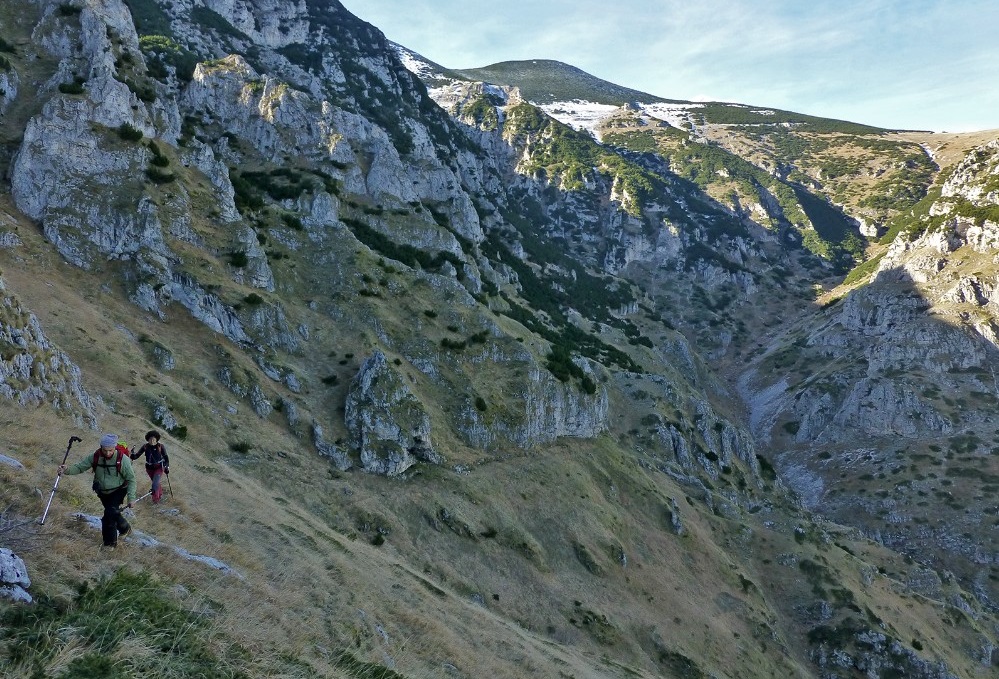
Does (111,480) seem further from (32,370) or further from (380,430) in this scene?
(380,430)

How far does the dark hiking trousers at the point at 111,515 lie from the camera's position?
39.5ft

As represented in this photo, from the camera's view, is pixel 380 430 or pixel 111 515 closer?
pixel 111 515

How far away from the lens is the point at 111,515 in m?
12.1

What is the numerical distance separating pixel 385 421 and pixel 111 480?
33245 mm

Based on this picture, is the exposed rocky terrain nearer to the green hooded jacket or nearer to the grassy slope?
the grassy slope

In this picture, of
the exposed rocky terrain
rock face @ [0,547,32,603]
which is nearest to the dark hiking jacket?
the exposed rocky terrain

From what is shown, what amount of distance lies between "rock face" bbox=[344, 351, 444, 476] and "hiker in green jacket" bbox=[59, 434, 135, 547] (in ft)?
101

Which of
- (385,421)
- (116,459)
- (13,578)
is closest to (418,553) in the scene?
(385,421)

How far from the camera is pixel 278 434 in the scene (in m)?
39.2

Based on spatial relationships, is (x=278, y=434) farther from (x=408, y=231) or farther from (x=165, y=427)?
(x=408, y=231)

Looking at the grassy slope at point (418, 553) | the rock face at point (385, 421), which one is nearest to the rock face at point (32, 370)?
the grassy slope at point (418, 553)

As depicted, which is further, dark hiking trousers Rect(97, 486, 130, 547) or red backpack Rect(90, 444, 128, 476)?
red backpack Rect(90, 444, 128, 476)

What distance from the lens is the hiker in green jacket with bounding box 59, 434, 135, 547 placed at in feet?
39.6

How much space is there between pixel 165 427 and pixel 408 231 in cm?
5586
